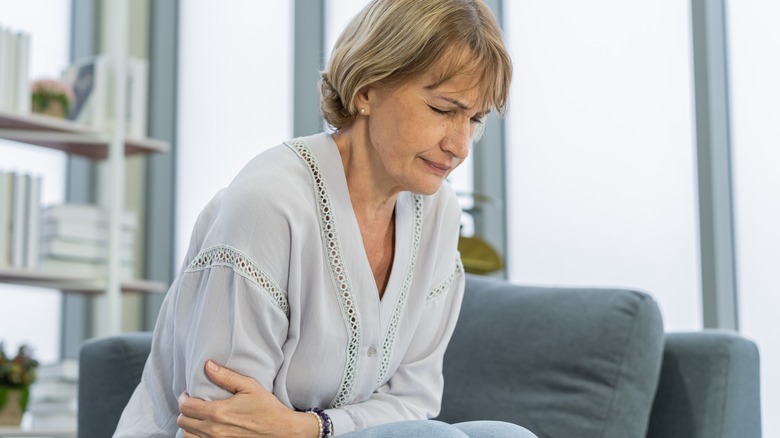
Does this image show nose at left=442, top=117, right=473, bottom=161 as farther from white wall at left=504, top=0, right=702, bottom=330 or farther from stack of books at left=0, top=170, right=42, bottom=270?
stack of books at left=0, top=170, right=42, bottom=270

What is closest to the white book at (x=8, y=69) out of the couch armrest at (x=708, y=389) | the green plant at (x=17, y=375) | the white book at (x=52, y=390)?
the green plant at (x=17, y=375)

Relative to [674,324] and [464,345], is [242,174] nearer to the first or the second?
[464,345]

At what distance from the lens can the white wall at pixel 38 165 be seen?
375 centimetres

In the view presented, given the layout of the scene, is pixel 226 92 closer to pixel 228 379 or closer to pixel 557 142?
pixel 557 142

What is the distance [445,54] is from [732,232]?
1916mm

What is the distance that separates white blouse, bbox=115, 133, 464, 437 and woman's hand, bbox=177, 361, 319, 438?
0.02 metres

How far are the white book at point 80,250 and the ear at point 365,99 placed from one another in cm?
195

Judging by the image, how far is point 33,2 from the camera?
395 cm

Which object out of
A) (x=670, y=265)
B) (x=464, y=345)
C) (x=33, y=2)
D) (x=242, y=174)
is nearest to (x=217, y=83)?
(x=33, y=2)

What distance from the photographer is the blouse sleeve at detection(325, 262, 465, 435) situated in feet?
5.27

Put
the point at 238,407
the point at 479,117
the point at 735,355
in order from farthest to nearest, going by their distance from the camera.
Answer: the point at 735,355
the point at 479,117
the point at 238,407

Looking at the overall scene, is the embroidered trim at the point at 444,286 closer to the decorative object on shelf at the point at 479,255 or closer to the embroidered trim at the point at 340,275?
the embroidered trim at the point at 340,275

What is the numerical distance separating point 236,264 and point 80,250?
203cm

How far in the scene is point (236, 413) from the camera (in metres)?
1.39
